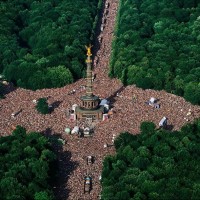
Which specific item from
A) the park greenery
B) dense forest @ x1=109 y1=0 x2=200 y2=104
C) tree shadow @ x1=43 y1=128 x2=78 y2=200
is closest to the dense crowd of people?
tree shadow @ x1=43 y1=128 x2=78 y2=200

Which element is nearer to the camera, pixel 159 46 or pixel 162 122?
pixel 162 122

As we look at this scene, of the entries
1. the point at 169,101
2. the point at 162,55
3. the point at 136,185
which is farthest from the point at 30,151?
the point at 162,55

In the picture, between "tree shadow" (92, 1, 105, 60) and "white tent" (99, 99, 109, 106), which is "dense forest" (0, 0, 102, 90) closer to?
"tree shadow" (92, 1, 105, 60)

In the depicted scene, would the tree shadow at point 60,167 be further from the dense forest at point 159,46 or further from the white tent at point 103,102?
the dense forest at point 159,46

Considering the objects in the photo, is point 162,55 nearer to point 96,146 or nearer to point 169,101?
point 169,101

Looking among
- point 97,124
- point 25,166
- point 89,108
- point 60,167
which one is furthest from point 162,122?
point 25,166

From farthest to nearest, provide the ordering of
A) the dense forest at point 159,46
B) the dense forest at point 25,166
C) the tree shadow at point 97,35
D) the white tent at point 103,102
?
the tree shadow at point 97,35
the dense forest at point 159,46
the white tent at point 103,102
the dense forest at point 25,166

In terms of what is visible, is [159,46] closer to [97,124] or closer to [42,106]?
[97,124]

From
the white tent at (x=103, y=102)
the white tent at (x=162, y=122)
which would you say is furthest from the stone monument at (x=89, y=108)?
the white tent at (x=162, y=122)
